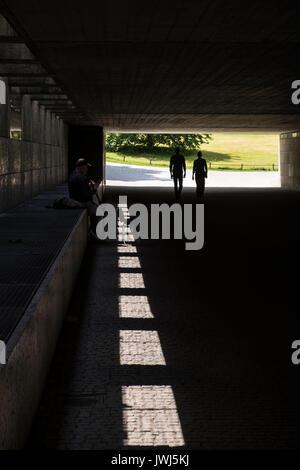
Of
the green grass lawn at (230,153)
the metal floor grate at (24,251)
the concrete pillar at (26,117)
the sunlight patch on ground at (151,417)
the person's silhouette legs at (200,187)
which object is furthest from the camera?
the green grass lawn at (230,153)

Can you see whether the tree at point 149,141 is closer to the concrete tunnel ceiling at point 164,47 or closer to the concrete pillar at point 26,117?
the concrete tunnel ceiling at point 164,47

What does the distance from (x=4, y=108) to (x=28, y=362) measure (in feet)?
38.8

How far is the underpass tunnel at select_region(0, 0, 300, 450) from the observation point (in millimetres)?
4246

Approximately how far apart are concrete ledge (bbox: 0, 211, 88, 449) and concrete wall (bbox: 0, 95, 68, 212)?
8.97 meters

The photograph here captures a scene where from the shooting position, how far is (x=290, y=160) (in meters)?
42.3

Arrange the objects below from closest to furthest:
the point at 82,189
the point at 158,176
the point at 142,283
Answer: the point at 142,283, the point at 82,189, the point at 158,176

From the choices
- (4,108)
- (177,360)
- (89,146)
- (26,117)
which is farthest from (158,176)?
(177,360)

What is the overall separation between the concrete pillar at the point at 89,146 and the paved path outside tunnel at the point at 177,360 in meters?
28.7

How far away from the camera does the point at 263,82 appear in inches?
699

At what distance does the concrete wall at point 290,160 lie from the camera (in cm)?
4069

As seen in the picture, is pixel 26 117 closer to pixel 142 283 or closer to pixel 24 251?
pixel 142 283

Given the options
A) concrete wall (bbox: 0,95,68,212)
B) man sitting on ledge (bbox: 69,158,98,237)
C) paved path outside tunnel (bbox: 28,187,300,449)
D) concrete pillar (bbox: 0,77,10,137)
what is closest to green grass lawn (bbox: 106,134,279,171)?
concrete wall (bbox: 0,95,68,212)

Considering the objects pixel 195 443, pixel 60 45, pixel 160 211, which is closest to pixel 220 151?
pixel 160 211

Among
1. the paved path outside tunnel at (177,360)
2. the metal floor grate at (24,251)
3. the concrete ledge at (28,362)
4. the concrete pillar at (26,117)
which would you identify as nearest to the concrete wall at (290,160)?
the concrete pillar at (26,117)
